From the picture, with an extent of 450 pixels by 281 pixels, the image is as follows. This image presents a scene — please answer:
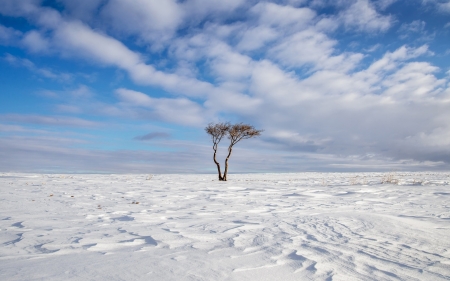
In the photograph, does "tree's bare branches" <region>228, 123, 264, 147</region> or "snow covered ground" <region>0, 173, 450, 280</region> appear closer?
"snow covered ground" <region>0, 173, 450, 280</region>

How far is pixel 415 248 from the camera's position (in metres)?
2.92

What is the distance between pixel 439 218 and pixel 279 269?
3.86m

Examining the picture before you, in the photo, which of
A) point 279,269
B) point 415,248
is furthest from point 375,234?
point 279,269

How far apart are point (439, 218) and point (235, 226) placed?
Result: 3.51m

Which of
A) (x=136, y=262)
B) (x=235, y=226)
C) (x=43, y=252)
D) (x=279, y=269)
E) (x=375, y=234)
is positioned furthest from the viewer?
(x=235, y=226)

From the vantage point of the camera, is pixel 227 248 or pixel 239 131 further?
pixel 239 131

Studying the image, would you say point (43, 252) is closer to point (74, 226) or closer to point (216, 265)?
point (74, 226)

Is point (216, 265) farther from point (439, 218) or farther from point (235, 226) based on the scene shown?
point (439, 218)

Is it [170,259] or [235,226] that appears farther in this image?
[235,226]

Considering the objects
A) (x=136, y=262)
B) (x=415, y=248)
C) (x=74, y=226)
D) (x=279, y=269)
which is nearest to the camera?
(x=279, y=269)

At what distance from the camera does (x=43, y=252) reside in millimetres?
3133

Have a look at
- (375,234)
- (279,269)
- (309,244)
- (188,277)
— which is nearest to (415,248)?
(375,234)

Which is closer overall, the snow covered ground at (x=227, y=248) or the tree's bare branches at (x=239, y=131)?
the snow covered ground at (x=227, y=248)

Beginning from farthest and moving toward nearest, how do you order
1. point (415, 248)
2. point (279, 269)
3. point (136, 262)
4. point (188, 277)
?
point (415, 248) → point (136, 262) → point (279, 269) → point (188, 277)
